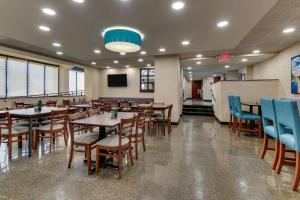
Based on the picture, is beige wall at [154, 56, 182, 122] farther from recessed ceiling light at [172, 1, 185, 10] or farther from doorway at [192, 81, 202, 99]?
doorway at [192, 81, 202, 99]

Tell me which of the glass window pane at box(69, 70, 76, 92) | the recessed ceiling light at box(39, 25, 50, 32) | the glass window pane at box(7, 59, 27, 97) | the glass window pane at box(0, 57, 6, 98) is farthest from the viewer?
the glass window pane at box(69, 70, 76, 92)

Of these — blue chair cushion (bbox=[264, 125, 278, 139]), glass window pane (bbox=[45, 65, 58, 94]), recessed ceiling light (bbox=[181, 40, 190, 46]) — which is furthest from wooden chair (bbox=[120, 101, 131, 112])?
glass window pane (bbox=[45, 65, 58, 94])

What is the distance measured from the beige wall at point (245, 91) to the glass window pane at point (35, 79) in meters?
8.93

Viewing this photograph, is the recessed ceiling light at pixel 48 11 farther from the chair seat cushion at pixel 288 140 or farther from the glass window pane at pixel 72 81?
the glass window pane at pixel 72 81

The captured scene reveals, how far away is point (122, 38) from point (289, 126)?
3.38m

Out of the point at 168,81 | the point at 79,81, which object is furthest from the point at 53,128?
the point at 79,81

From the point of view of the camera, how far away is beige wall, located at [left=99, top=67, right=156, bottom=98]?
33.6 feet

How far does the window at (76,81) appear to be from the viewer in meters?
10.7

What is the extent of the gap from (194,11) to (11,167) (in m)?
4.27

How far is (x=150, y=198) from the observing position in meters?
2.08

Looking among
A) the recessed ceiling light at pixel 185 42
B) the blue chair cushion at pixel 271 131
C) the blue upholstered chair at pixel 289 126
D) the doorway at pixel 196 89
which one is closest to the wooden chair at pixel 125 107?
the recessed ceiling light at pixel 185 42

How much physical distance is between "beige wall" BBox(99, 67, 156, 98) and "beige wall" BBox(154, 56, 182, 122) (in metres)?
3.03

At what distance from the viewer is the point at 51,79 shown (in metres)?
9.46

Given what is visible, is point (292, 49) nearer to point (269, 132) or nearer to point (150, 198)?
point (269, 132)
